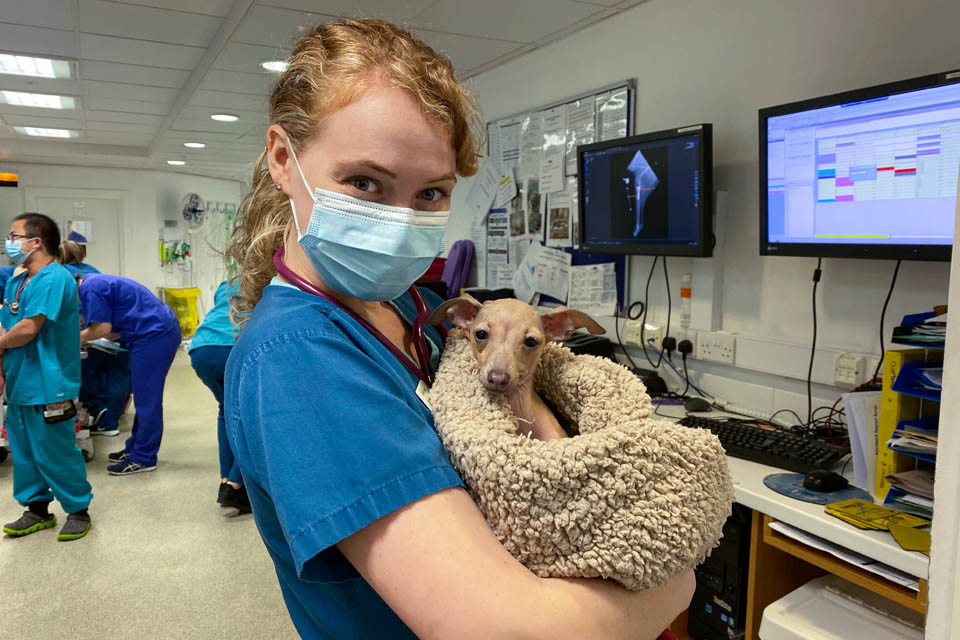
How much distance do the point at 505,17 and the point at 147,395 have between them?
3109mm

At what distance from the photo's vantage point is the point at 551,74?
3408 mm

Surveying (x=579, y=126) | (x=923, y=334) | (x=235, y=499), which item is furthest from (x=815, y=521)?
(x=235, y=499)

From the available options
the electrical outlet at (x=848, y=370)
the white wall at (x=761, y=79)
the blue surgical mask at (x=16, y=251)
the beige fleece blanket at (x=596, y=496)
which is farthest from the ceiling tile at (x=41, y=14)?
the electrical outlet at (x=848, y=370)

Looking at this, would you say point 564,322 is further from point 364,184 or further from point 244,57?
point 244,57

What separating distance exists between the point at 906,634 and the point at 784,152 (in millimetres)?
1405

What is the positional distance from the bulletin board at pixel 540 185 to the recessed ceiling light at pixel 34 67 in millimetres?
2747

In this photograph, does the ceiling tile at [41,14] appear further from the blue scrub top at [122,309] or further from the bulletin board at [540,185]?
the bulletin board at [540,185]

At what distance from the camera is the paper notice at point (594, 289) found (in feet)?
10.0

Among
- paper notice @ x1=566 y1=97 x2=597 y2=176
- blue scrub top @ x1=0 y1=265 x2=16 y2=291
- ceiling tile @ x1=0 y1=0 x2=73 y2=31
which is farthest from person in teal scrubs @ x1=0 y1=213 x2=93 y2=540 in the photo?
paper notice @ x1=566 y1=97 x2=597 y2=176

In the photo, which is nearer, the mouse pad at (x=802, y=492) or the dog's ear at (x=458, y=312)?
the dog's ear at (x=458, y=312)

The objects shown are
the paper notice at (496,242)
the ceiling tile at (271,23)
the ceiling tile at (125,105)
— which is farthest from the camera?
the ceiling tile at (125,105)

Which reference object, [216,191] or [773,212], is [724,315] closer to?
[773,212]

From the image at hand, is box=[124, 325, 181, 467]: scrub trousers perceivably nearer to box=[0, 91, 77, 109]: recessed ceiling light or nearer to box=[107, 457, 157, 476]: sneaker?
box=[107, 457, 157, 476]: sneaker

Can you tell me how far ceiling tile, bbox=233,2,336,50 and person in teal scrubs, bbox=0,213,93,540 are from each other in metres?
1.39
